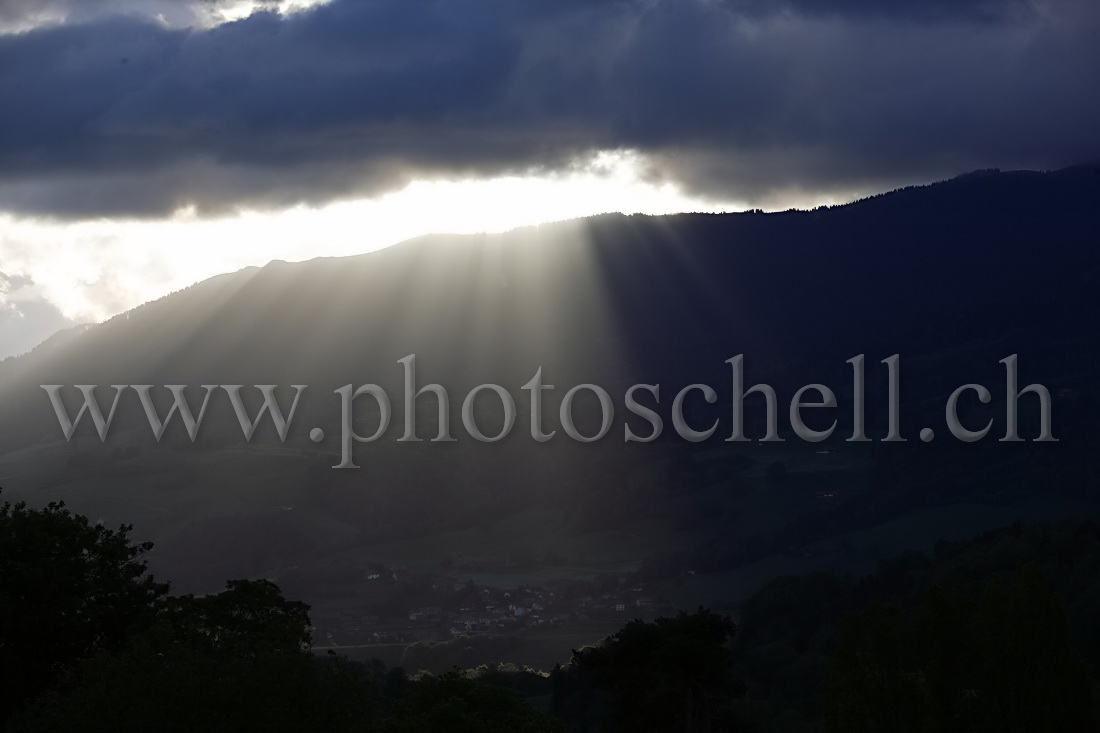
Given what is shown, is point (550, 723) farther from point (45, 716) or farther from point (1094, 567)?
point (1094, 567)

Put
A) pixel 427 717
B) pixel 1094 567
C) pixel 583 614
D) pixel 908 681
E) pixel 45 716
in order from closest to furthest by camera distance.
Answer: pixel 45 716
pixel 908 681
pixel 427 717
pixel 1094 567
pixel 583 614

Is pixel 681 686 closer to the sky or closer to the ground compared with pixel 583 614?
closer to the sky

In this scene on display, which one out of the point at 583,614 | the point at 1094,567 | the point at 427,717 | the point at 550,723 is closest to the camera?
the point at 427,717

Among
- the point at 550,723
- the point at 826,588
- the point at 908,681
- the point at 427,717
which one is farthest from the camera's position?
the point at 826,588

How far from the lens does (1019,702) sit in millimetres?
36719

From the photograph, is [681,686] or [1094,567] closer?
[681,686]

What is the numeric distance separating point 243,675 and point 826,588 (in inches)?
5074

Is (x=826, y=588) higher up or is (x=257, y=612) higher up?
(x=257, y=612)

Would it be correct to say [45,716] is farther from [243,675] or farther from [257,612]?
[257,612]

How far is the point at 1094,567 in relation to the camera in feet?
364

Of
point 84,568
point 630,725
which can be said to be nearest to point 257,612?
point 84,568

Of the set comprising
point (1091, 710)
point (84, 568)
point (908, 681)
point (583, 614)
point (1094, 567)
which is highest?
point (84, 568)

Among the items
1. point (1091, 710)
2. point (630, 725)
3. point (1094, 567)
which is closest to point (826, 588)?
point (1094, 567)

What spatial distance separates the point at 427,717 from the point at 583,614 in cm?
15614
